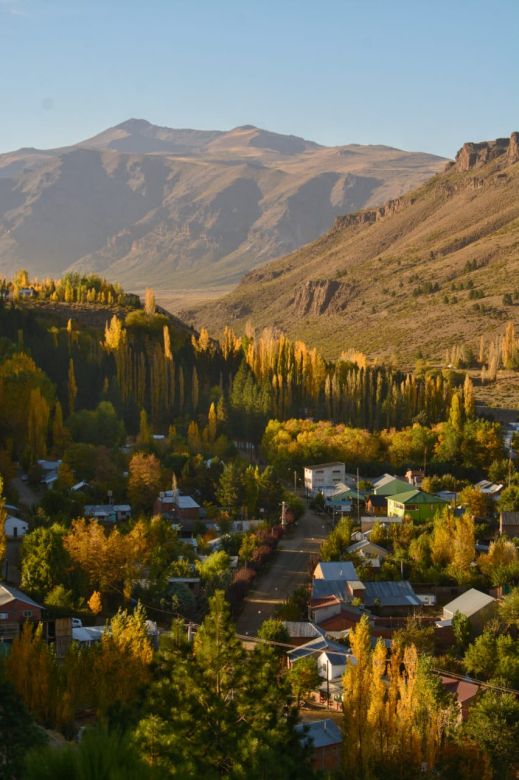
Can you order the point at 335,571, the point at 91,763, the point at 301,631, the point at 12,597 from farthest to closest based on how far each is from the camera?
the point at 335,571 < the point at 301,631 < the point at 12,597 < the point at 91,763

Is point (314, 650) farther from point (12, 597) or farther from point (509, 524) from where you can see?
point (509, 524)

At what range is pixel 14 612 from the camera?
41500mm

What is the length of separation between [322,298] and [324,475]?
349 ft

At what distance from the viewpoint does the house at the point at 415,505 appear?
205 ft

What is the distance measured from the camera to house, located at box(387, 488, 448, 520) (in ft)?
205

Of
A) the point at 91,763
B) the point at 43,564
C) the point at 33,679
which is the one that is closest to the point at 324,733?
the point at 33,679

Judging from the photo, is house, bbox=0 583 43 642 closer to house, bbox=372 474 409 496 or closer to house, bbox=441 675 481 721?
house, bbox=441 675 481 721

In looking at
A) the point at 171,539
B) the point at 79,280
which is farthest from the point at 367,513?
the point at 79,280

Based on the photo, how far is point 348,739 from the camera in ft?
107

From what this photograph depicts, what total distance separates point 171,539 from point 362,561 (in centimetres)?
902

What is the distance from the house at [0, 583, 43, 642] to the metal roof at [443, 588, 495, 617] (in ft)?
54.9

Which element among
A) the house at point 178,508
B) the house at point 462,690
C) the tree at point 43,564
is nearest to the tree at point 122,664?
the house at point 462,690

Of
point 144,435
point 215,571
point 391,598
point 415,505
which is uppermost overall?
point 144,435

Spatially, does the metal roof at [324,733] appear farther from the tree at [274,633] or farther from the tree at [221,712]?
the tree at [274,633]
